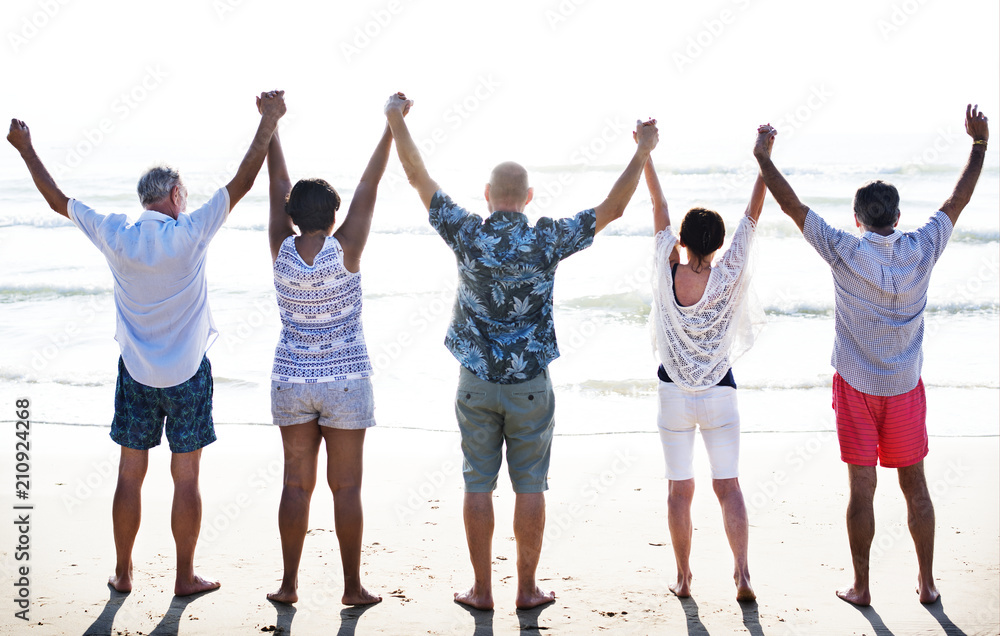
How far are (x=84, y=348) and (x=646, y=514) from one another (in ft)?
20.8

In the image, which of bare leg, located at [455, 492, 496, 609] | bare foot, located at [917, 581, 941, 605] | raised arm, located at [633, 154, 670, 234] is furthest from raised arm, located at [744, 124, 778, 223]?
bare foot, located at [917, 581, 941, 605]

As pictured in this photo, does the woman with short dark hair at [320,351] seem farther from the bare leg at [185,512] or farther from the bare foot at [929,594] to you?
the bare foot at [929,594]

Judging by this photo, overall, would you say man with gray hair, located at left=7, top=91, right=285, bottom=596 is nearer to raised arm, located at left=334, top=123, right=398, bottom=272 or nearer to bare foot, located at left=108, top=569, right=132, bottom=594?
bare foot, located at left=108, top=569, right=132, bottom=594

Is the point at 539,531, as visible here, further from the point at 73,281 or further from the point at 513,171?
the point at 73,281

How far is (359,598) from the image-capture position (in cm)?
345

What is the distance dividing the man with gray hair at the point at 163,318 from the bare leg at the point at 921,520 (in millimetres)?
2897

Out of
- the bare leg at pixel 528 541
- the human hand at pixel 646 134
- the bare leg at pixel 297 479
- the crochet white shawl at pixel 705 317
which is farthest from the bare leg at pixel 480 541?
the human hand at pixel 646 134

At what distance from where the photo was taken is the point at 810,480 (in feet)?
17.2

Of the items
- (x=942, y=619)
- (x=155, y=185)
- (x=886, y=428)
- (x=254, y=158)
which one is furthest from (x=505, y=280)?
(x=942, y=619)

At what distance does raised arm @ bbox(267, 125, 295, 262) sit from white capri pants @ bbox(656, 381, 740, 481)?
1655 mm

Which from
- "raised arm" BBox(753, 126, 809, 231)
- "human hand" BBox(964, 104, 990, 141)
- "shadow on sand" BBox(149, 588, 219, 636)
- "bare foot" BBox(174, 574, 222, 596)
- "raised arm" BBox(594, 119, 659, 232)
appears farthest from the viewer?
"human hand" BBox(964, 104, 990, 141)

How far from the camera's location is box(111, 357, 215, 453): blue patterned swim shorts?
3.42m

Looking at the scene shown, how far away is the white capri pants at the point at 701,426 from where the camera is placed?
3486mm

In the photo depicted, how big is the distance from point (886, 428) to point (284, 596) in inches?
100
